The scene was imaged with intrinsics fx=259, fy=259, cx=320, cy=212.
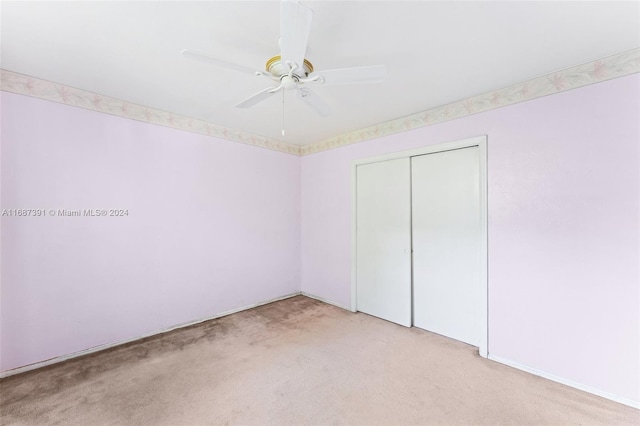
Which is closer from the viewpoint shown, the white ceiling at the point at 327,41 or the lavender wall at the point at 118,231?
the white ceiling at the point at 327,41

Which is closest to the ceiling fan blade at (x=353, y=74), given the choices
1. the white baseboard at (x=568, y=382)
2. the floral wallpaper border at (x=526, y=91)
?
the floral wallpaper border at (x=526, y=91)

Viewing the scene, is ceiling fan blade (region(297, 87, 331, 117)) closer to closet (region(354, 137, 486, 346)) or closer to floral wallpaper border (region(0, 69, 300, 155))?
closet (region(354, 137, 486, 346))

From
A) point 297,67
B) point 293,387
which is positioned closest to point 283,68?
point 297,67

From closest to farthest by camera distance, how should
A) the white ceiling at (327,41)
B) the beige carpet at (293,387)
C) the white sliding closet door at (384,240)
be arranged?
the white ceiling at (327,41)
the beige carpet at (293,387)
the white sliding closet door at (384,240)

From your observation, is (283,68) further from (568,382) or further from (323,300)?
(323,300)

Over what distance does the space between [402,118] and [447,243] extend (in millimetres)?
1491

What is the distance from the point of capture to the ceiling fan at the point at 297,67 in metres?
1.12

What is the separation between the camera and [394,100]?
2551 millimetres

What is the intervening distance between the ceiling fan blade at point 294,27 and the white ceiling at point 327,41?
27 centimetres

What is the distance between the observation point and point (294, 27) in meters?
1.17

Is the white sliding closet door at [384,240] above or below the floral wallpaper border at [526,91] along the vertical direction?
below

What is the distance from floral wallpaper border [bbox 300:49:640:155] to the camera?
1813mm

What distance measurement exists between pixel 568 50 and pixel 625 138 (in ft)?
2.37

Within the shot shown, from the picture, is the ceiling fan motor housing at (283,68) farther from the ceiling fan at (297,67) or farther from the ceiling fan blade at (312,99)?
the ceiling fan blade at (312,99)
